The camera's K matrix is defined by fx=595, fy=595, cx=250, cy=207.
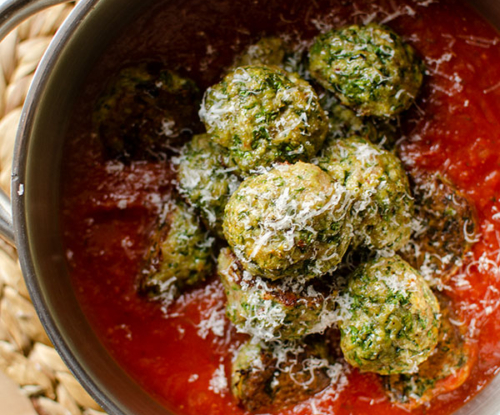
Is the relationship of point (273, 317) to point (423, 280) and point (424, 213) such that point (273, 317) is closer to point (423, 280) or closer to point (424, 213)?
point (423, 280)

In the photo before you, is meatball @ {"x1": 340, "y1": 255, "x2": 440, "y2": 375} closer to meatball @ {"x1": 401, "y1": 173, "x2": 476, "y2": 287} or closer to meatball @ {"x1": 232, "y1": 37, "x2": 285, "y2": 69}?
meatball @ {"x1": 401, "y1": 173, "x2": 476, "y2": 287}

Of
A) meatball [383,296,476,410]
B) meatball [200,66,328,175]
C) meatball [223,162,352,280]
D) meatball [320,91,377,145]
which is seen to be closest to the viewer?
meatball [223,162,352,280]

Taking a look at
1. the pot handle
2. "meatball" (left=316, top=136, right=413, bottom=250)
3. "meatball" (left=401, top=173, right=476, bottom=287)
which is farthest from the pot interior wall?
"meatball" (left=401, top=173, right=476, bottom=287)

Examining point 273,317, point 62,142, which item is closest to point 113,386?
point 273,317

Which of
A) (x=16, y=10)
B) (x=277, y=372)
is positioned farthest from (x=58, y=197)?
(x=277, y=372)

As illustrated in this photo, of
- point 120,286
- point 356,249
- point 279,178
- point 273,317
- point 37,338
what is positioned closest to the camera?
point 279,178

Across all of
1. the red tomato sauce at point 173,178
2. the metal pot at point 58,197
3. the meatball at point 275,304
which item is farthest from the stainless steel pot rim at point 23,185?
the meatball at point 275,304
